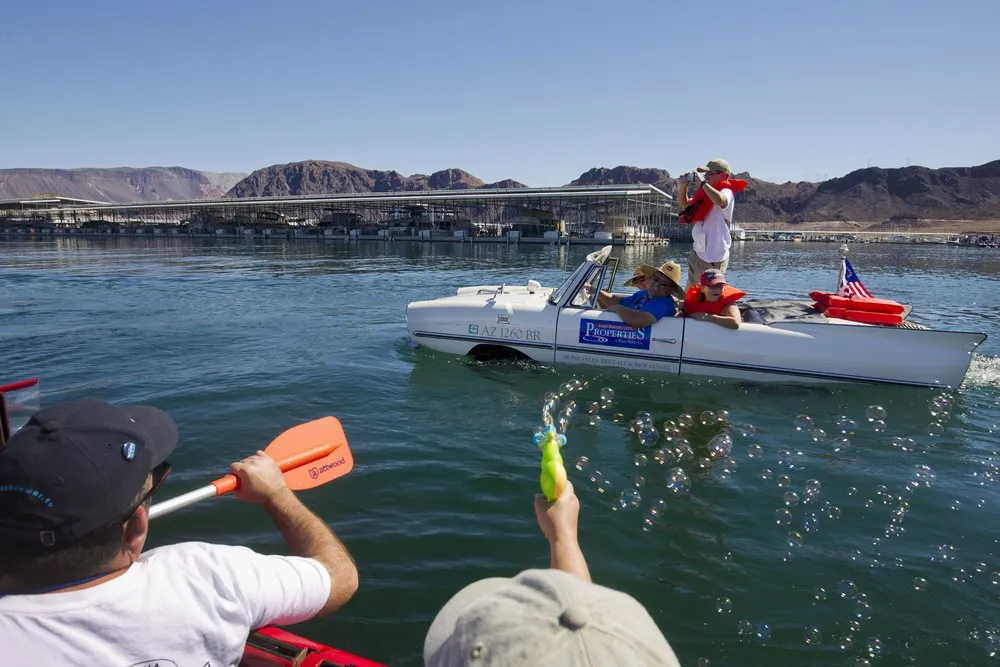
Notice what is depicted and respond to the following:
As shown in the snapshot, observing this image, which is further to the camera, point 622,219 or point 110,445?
point 622,219

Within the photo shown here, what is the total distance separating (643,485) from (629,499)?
0.34 m

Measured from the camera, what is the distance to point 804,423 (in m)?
6.86

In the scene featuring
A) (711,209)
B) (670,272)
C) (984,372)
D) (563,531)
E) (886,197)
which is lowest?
(984,372)

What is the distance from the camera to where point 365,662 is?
8.30 ft

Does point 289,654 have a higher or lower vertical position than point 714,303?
lower

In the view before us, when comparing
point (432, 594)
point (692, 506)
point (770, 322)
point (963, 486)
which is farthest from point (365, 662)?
point (770, 322)

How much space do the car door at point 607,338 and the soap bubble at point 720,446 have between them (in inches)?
81.9

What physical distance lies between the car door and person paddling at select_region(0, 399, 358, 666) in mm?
6933

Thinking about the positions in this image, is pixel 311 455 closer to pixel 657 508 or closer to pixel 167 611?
pixel 167 611

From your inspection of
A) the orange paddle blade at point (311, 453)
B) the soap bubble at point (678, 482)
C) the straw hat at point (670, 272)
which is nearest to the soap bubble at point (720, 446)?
the soap bubble at point (678, 482)

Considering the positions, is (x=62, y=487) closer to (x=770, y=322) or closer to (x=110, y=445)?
(x=110, y=445)

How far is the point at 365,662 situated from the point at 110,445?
1.54m

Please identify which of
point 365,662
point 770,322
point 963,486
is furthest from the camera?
point 770,322

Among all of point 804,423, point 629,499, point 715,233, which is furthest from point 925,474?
point 715,233
